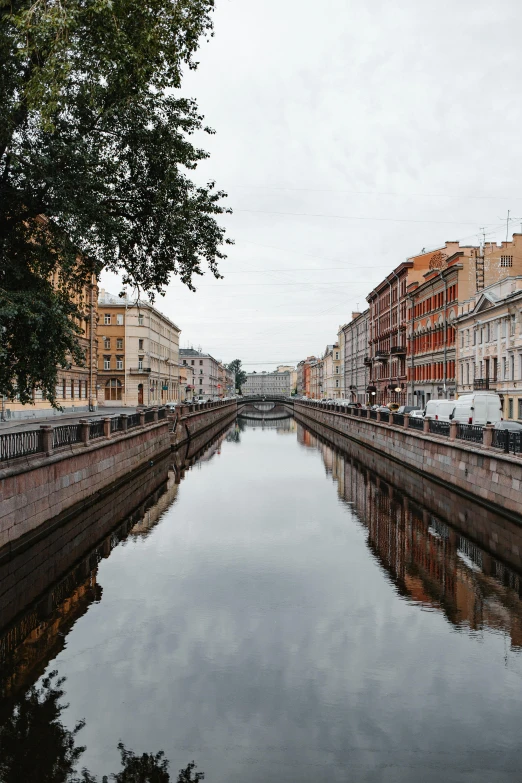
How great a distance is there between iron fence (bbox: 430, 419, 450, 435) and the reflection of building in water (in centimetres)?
354

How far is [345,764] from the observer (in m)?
7.38

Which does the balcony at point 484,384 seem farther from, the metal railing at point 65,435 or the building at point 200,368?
the building at point 200,368

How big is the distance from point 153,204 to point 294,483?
17.6 metres

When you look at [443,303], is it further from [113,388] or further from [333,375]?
[333,375]

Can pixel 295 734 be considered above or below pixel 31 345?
below

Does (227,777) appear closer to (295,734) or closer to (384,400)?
(295,734)

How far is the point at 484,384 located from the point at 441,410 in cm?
1208

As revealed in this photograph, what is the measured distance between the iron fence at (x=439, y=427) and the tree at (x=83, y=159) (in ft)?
42.3

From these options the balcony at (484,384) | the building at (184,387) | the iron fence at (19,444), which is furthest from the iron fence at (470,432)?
the building at (184,387)

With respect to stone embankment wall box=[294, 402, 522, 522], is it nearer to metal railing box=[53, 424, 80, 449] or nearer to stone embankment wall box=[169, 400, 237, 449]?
metal railing box=[53, 424, 80, 449]

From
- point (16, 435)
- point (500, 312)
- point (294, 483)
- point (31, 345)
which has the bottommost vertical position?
point (294, 483)

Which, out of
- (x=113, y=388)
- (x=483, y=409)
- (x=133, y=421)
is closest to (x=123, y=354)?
(x=113, y=388)

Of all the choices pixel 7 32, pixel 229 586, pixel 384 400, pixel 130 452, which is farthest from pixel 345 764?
pixel 384 400

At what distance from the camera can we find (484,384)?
147ft
